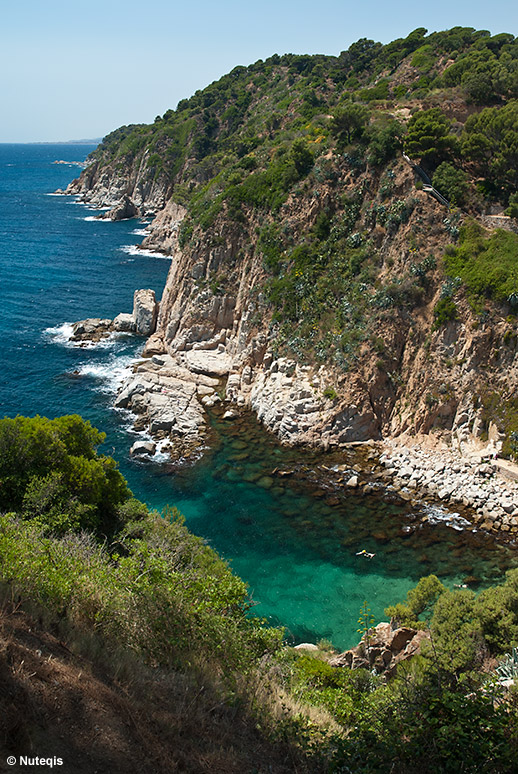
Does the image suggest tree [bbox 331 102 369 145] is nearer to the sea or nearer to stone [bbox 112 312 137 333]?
the sea

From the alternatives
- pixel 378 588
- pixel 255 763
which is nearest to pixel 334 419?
pixel 378 588

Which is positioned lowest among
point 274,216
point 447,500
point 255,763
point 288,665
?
point 447,500

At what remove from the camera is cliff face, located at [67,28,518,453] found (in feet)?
122

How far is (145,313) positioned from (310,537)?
3780cm

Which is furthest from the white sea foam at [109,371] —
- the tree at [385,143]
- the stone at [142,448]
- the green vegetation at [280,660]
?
the tree at [385,143]

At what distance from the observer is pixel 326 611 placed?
25.1 metres

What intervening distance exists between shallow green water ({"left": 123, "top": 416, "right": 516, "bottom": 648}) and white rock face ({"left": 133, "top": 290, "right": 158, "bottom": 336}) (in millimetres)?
26167

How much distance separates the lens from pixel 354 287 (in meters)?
42.9

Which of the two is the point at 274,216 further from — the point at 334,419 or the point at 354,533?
the point at 354,533

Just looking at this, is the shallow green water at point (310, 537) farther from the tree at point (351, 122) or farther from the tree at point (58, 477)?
the tree at point (351, 122)

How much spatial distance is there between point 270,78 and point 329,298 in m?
101

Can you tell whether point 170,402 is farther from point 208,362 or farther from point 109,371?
point 109,371

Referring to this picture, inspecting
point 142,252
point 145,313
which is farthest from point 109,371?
point 142,252

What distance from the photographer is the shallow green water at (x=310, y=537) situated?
84.1 feet
